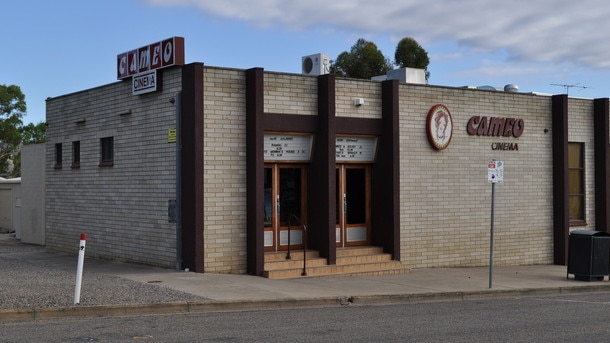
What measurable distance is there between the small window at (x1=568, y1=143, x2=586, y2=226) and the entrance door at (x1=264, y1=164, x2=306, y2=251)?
29.7 feet

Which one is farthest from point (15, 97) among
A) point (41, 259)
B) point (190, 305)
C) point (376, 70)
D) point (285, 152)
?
point (190, 305)

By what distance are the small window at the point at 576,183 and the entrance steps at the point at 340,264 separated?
7.10 metres

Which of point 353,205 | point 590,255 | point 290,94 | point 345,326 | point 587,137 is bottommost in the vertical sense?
point 345,326

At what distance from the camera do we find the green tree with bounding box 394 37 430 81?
179 feet

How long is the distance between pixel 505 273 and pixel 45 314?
1192 centimetres

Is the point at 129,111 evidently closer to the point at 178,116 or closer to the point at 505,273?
the point at 178,116

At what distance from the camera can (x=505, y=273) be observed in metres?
19.8

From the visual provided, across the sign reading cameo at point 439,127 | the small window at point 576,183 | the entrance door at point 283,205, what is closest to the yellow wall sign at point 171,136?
the entrance door at point 283,205

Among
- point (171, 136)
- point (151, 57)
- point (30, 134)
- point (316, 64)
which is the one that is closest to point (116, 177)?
point (171, 136)

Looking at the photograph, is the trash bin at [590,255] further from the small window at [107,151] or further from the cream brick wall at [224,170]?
the small window at [107,151]

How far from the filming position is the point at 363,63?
54750mm

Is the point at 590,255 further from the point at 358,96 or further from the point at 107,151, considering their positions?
the point at 107,151

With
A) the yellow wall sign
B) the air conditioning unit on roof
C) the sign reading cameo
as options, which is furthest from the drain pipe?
the sign reading cameo

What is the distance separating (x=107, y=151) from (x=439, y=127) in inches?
330
